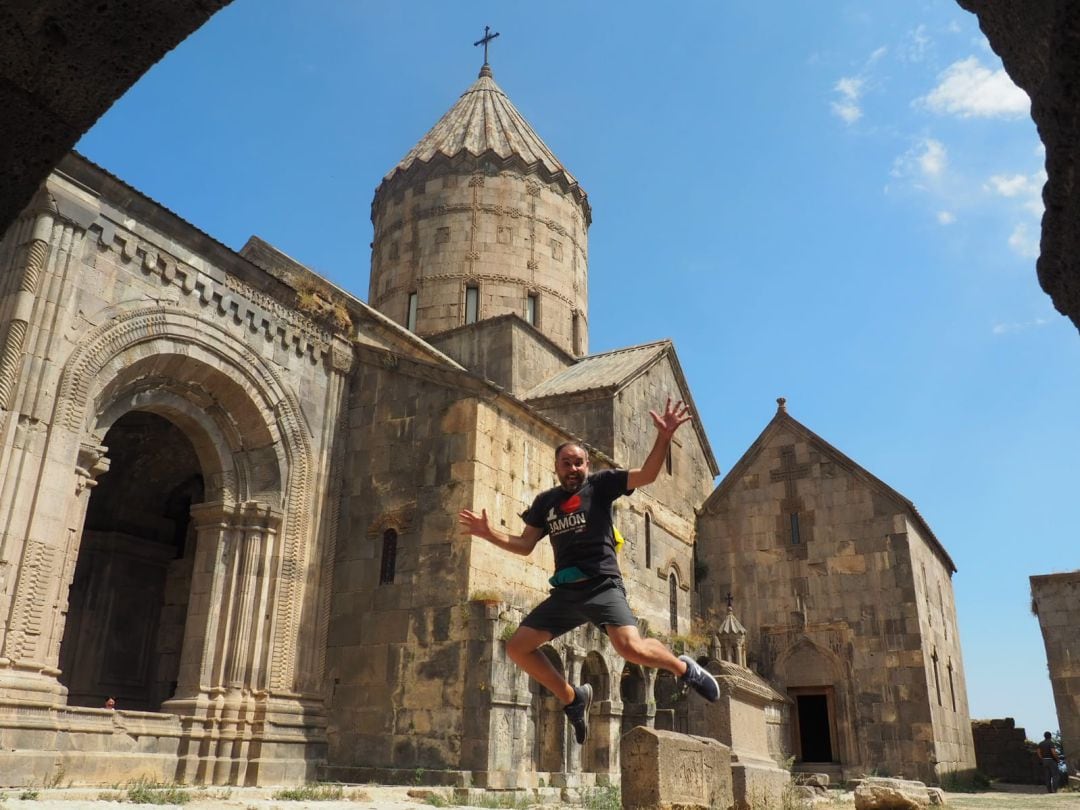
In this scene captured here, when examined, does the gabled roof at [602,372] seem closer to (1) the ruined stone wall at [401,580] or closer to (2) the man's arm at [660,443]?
(1) the ruined stone wall at [401,580]

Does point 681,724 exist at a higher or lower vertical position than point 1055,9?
lower

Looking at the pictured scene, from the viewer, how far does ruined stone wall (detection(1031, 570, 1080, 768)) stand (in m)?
18.0

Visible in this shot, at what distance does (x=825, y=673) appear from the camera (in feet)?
53.8

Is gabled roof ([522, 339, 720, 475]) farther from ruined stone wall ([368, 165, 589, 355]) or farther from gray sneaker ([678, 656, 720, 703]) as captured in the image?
gray sneaker ([678, 656, 720, 703])

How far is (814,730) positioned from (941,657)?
282 centimetres

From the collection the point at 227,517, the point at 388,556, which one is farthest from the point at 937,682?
the point at 227,517

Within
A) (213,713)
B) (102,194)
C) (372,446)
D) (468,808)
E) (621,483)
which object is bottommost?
(468,808)

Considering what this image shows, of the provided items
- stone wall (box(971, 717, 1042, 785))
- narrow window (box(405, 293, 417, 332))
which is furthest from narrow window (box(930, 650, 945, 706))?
narrow window (box(405, 293, 417, 332))

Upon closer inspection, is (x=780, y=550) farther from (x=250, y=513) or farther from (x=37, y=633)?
(x=37, y=633)

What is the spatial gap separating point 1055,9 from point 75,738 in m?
9.80

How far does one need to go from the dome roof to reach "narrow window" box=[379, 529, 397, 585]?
425 inches

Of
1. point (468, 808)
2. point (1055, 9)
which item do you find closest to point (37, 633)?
point (468, 808)

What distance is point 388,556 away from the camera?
11539 millimetres

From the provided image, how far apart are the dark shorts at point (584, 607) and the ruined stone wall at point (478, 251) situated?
14.7 m
